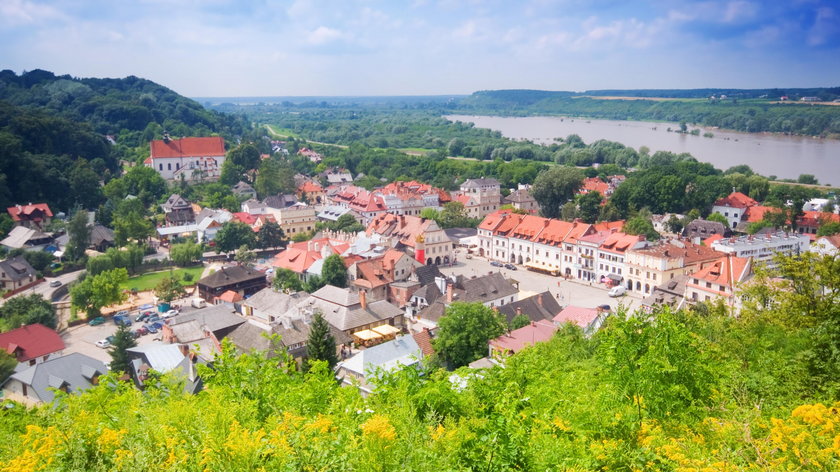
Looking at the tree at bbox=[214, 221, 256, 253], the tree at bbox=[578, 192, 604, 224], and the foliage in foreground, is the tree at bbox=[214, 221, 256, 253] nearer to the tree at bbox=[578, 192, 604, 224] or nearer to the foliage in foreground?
the tree at bbox=[578, 192, 604, 224]

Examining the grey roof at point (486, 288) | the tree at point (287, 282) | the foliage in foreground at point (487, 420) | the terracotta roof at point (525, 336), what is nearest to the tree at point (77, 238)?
the tree at point (287, 282)

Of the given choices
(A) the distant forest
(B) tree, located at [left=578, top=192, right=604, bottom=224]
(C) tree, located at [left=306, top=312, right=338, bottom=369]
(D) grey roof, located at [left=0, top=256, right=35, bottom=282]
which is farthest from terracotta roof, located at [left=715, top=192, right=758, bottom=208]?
(A) the distant forest

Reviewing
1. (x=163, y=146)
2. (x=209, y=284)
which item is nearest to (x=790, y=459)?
(x=209, y=284)

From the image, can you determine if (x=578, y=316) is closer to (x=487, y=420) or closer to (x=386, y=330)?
(x=386, y=330)

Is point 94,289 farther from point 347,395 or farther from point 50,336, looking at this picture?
point 347,395

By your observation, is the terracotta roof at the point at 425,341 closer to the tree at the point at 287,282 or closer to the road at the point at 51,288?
the tree at the point at 287,282
